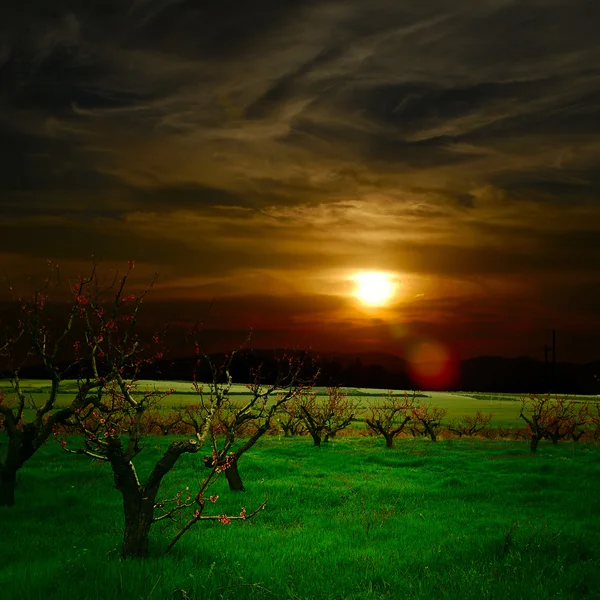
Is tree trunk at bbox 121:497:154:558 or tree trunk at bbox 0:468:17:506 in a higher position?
tree trunk at bbox 121:497:154:558

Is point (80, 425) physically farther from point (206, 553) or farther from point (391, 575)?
point (391, 575)

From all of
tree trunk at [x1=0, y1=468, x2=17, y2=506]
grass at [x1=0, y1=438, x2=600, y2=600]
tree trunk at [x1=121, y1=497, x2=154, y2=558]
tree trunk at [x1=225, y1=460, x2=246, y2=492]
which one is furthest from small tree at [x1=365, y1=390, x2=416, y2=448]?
tree trunk at [x1=121, y1=497, x2=154, y2=558]

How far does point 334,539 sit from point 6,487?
11.5m

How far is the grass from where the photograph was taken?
11664 millimetres

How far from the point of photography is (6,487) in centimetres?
1995

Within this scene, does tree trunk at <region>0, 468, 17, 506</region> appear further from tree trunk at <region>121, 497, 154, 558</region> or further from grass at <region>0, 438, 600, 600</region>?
tree trunk at <region>121, 497, 154, 558</region>

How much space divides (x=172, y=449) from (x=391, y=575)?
5573 millimetres

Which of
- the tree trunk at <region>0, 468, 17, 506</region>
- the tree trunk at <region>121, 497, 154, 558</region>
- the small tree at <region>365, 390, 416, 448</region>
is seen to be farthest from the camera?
the small tree at <region>365, 390, 416, 448</region>

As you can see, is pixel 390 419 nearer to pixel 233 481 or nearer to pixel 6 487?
pixel 233 481

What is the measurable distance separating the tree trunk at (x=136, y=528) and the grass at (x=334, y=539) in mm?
418

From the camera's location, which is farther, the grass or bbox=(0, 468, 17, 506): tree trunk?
bbox=(0, 468, 17, 506): tree trunk

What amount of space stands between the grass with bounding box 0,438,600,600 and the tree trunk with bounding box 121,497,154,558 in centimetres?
42

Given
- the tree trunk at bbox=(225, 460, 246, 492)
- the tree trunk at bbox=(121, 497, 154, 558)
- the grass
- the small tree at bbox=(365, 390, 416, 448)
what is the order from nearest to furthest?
the grass
the tree trunk at bbox=(121, 497, 154, 558)
the tree trunk at bbox=(225, 460, 246, 492)
the small tree at bbox=(365, 390, 416, 448)

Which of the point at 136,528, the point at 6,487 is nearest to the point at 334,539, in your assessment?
the point at 136,528
